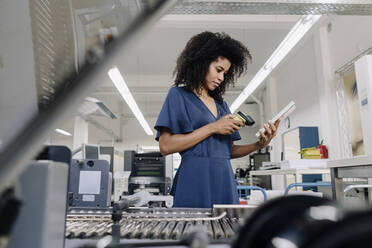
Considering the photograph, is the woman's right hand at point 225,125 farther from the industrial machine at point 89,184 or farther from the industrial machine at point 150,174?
the industrial machine at point 150,174

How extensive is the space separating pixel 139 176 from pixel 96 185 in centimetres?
130

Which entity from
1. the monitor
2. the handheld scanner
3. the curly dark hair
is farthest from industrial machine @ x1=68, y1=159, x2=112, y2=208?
the monitor

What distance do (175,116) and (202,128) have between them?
0.42 ft

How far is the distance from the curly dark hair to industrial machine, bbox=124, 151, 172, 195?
154 centimetres

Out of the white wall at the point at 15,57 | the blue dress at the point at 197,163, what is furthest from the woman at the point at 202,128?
the white wall at the point at 15,57

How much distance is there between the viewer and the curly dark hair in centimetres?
134

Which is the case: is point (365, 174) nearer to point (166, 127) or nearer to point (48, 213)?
point (166, 127)

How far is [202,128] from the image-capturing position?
116 centimetres

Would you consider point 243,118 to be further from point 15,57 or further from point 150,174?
point 150,174

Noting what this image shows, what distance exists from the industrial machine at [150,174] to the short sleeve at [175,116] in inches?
64.3

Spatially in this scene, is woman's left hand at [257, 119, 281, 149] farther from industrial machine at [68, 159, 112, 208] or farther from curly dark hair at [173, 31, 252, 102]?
industrial machine at [68, 159, 112, 208]

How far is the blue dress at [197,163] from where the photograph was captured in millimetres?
1167

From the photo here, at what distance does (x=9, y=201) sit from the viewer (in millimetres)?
157

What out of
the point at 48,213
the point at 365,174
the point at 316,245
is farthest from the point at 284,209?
the point at 365,174
